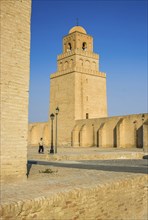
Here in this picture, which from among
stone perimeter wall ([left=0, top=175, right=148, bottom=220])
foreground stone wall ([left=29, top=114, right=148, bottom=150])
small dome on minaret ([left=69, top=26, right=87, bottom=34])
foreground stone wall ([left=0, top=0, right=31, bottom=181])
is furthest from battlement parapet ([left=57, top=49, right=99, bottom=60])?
stone perimeter wall ([left=0, top=175, right=148, bottom=220])

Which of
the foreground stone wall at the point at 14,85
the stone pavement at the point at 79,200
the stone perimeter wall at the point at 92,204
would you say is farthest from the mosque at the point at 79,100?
the foreground stone wall at the point at 14,85

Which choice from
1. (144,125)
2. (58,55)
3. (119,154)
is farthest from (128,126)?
(58,55)

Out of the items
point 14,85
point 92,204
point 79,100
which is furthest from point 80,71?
point 92,204

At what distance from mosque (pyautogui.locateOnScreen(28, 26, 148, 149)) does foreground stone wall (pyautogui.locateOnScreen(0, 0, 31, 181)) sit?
25.2m

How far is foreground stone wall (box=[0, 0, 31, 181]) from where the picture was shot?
6910 mm

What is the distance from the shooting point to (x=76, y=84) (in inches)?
1507

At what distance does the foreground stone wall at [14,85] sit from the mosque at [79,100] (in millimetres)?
25179

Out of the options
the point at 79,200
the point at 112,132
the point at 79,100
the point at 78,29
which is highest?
the point at 78,29

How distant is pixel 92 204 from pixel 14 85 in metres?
3.57

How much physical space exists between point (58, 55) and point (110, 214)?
3755cm

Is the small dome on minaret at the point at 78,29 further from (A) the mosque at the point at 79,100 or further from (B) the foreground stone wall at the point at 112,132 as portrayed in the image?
(B) the foreground stone wall at the point at 112,132

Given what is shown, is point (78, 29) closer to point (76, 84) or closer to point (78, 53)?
point (78, 53)

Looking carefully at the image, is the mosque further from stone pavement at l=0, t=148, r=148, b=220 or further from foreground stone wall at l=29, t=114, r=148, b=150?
stone pavement at l=0, t=148, r=148, b=220

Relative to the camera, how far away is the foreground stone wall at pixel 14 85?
691 centimetres
